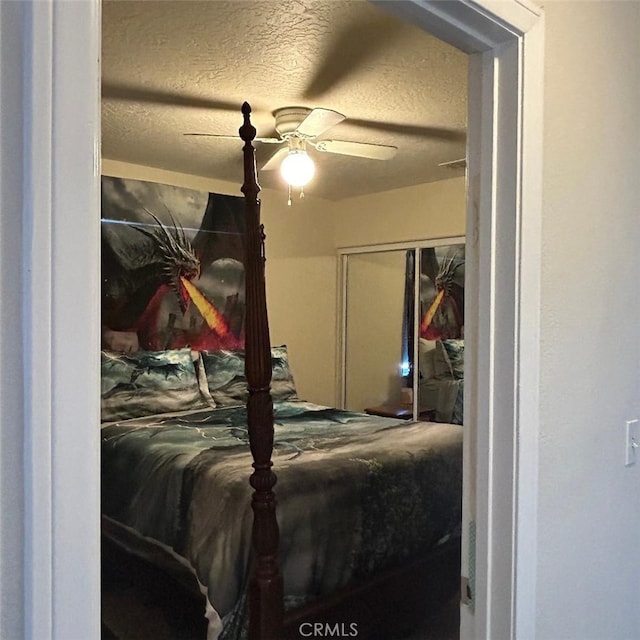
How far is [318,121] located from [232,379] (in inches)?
77.6

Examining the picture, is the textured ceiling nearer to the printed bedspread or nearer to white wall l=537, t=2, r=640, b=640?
white wall l=537, t=2, r=640, b=640

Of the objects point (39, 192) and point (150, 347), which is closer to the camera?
point (39, 192)

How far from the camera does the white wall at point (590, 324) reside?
1170 millimetres

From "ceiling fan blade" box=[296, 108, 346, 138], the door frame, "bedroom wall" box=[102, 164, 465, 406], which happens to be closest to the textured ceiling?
"ceiling fan blade" box=[296, 108, 346, 138]

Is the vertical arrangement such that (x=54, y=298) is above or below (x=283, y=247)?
below

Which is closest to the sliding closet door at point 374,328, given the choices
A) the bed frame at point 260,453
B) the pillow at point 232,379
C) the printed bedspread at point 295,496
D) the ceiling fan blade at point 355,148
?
the pillow at point 232,379

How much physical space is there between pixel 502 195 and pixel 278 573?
1.57 metres

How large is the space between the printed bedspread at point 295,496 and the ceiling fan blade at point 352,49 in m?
1.61

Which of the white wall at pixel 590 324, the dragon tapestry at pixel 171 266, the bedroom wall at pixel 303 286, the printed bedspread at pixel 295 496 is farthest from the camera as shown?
the bedroom wall at pixel 303 286

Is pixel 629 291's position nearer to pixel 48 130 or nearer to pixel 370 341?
pixel 48 130

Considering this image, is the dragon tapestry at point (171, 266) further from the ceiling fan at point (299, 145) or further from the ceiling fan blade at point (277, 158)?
the ceiling fan blade at point (277, 158)

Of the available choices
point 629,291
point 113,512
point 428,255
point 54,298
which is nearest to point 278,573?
point 113,512

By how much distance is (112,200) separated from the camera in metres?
3.72

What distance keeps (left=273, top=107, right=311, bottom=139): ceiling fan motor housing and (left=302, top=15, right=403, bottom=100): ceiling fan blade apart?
0.73 feet
